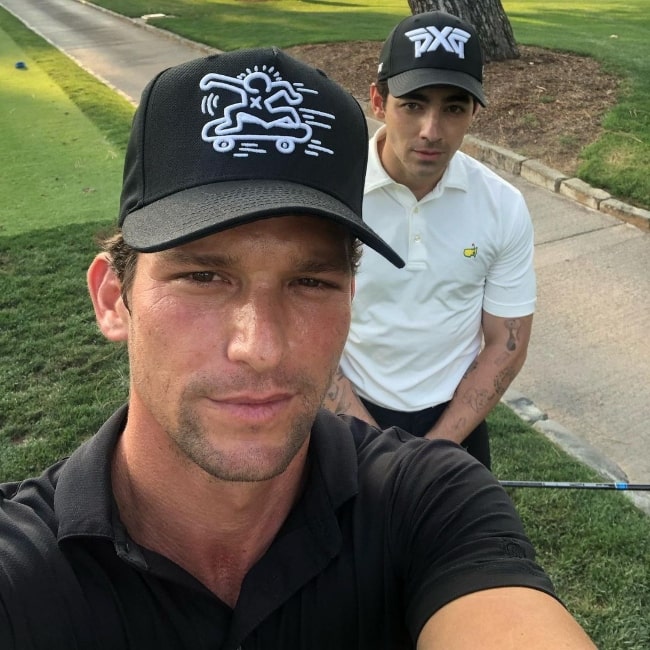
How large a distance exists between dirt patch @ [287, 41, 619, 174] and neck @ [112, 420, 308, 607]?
6.22 m

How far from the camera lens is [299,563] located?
145cm

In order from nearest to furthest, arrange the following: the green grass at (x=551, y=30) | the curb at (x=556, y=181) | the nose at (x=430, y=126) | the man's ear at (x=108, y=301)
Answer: the man's ear at (x=108, y=301) < the nose at (x=430, y=126) < the curb at (x=556, y=181) < the green grass at (x=551, y=30)

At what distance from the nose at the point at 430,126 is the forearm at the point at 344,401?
97 centimetres

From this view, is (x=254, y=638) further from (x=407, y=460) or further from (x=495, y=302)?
(x=495, y=302)

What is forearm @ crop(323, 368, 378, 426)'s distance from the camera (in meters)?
2.61

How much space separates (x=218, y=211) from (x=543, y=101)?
310 inches

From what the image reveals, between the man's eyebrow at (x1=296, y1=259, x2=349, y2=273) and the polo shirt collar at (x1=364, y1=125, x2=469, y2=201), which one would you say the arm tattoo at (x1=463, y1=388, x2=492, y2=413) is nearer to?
the polo shirt collar at (x1=364, y1=125, x2=469, y2=201)

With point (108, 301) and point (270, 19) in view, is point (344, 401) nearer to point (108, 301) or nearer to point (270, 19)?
point (108, 301)

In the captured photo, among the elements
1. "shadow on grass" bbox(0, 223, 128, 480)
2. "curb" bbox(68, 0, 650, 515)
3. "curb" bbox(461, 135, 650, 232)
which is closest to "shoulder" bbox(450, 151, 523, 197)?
"curb" bbox(68, 0, 650, 515)

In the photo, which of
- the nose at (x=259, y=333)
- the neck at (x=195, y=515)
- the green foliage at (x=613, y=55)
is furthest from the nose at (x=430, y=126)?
the green foliage at (x=613, y=55)

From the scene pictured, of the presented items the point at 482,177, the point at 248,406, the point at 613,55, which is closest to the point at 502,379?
the point at 482,177

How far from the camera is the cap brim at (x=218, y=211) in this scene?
1.29 meters

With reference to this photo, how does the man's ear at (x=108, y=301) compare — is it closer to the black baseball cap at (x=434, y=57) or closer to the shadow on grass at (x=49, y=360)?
the black baseball cap at (x=434, y=57)

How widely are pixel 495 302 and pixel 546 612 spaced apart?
1.45m
